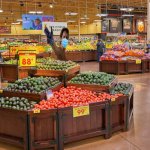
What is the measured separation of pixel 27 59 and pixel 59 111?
5.51 metres

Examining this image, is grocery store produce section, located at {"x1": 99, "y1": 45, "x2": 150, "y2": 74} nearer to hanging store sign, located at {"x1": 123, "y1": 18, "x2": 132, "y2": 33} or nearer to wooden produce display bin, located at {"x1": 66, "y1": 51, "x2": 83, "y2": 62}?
wooden produce display bin, located at {"x1": 66, "y1": 51, "x2": 83, "y2": 62}

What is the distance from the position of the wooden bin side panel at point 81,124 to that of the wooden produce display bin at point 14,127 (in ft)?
1.82

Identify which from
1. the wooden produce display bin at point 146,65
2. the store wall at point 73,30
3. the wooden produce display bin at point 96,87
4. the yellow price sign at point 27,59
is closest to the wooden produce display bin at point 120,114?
Result: the wooden produce display bin at point 96,87

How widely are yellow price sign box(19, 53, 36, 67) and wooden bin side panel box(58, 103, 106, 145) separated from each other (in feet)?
16.7

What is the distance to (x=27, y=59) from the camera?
9992 millimetres

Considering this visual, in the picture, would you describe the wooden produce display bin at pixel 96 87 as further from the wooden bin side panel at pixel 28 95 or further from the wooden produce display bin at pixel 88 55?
the wooden produce display bin at pixel 88 55

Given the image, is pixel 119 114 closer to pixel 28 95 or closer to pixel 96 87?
pixel 96 87

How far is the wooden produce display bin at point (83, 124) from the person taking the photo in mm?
4805

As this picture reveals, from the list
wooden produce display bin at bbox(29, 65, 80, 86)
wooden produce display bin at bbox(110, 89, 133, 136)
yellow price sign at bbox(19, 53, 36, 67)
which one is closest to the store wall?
yellow price sign at bbox(19, 53, 36, 67)

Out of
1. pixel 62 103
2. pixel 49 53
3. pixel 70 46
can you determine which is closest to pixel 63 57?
pixel 62 103

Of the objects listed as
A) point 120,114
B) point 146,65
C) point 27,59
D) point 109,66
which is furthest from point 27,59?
point 146,65

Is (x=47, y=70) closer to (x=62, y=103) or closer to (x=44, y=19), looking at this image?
(x=62, y=103)

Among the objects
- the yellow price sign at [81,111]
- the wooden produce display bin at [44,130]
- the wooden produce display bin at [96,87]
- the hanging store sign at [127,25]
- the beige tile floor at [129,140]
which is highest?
the hanging store sign at [127,25]

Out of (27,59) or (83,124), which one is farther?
(27,59)
